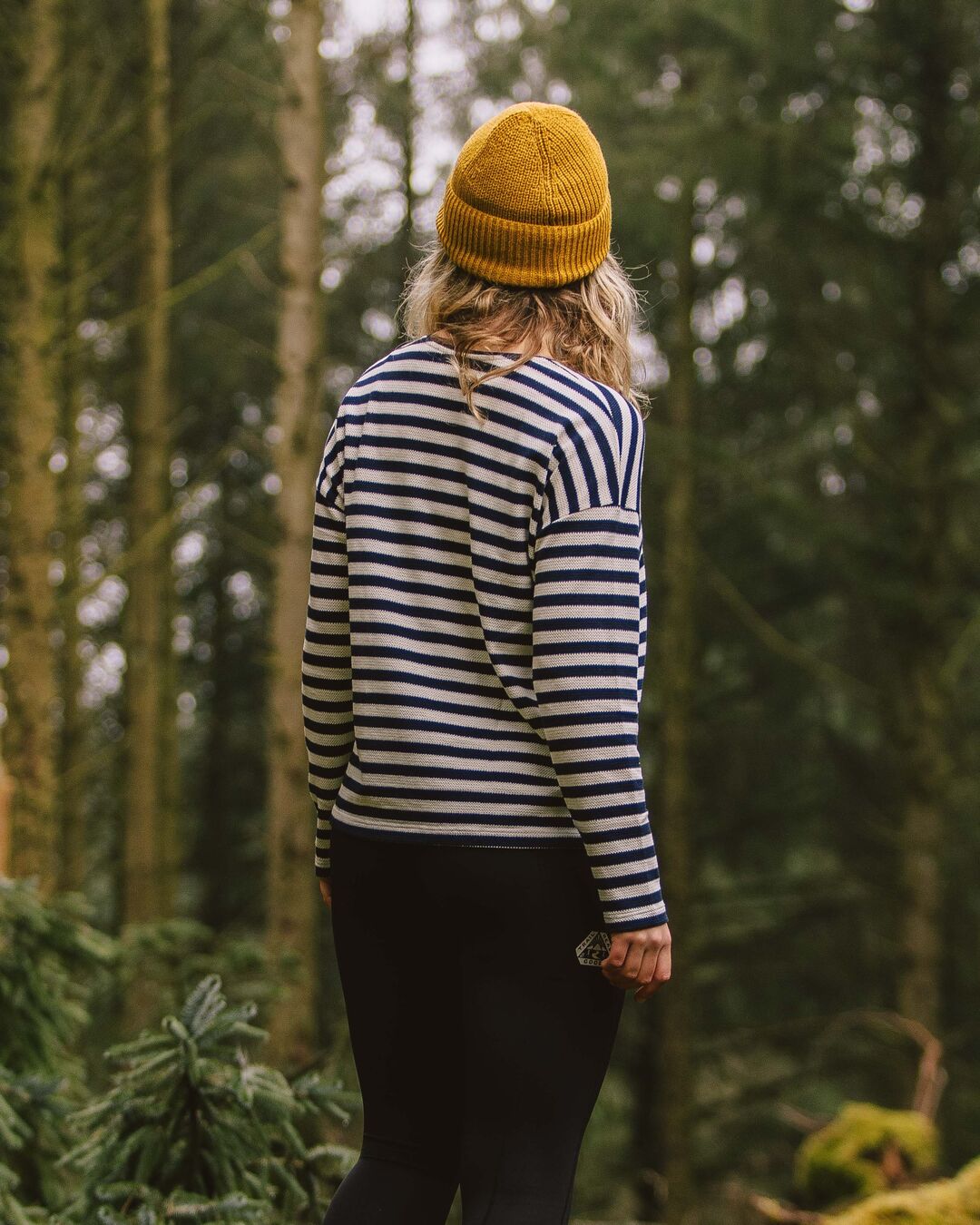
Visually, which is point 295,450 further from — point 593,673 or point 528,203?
point 593,673

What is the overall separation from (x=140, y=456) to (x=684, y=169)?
4.65 metres

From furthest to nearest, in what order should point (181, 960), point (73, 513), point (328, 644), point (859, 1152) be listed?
point (73, 513), point (181, 960), point (859, 1152), point (328, 644)

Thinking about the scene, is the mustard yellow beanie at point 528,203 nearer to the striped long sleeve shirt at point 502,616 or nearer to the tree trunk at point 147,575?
the striped long sleeve shirt at point 502,616

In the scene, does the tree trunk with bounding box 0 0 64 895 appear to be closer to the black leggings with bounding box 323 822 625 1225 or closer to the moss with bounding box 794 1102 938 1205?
the moss with bounding box 794 1102 938 1205

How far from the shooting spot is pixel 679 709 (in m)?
10.7

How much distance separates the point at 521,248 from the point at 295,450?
14.8 feet

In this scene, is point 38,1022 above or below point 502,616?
below

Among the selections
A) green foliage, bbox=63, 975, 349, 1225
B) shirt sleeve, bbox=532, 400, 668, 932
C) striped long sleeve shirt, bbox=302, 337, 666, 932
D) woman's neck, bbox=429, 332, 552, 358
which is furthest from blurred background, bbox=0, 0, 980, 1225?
woman's neck, bbox=429, 332, 552, 358

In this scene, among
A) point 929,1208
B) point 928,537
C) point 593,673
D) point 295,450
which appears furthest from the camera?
point 928,537

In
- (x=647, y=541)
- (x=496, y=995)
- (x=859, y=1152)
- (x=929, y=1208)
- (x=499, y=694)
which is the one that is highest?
(x=647, y=541)

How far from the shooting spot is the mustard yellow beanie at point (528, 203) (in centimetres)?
171

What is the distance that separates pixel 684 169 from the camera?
921cm

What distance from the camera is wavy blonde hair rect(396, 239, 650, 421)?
1.72m

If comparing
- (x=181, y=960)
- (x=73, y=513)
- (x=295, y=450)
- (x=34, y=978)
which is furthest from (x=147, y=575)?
(x=34, y=978)
